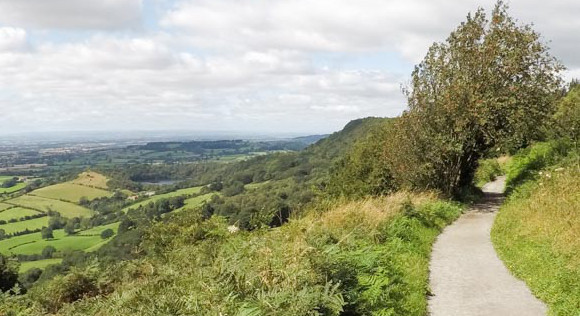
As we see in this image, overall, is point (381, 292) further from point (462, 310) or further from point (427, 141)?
point (427, 141)

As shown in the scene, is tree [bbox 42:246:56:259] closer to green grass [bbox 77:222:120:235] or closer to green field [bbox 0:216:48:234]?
green grass [bbox 77:222:120:235]

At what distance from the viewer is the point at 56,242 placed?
98.0m

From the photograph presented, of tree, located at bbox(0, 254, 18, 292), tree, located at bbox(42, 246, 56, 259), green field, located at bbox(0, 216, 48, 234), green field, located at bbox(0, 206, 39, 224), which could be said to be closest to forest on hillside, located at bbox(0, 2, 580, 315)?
tree, located at bbox(0, 254, 18, 292)

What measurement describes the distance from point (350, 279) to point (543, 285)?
442cm

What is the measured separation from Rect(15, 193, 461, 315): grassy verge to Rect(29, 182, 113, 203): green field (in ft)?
519

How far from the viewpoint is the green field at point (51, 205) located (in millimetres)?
135750

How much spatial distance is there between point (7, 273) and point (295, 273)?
44353 millimetres

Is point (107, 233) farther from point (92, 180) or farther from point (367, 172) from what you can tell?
point (92, 180)

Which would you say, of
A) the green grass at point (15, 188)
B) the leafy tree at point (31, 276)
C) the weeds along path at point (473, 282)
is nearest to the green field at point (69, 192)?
the green grass at point (15, 188)

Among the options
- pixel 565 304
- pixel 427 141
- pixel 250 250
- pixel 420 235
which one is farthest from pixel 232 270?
pixel 427 141

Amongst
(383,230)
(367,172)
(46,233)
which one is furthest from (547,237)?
(46,233)

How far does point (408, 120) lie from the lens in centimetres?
2359

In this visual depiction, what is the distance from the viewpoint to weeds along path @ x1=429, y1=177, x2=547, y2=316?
30.5 feet

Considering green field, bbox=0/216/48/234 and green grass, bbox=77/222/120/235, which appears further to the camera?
green field, bbox=0/216/48/234
